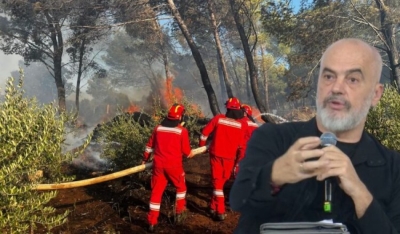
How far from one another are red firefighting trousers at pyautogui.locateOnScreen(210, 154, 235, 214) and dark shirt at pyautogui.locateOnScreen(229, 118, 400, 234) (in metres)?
5.91

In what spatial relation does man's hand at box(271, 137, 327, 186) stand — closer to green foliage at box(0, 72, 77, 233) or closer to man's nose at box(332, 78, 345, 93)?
man's nose at box(332, 78, 345, 93)

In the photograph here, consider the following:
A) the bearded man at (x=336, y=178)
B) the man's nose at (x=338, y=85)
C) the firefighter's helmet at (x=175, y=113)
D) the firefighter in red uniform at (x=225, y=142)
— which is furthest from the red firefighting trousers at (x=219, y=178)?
the man's nose at (x=338, y=85)

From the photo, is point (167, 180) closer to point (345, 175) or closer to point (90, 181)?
point (90, 181)

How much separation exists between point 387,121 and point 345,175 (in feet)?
19.4

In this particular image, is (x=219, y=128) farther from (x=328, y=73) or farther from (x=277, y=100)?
(x=277, y=100)

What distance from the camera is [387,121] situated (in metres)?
6.63

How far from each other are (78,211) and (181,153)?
8.06ft

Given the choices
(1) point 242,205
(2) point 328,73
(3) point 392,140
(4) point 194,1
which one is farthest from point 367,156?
(4) point 194,1

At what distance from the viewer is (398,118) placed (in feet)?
21.9

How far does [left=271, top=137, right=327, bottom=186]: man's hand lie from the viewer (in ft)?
3.95

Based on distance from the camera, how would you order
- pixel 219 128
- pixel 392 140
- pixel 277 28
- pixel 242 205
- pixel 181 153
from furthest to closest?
pixel 277 28 < pixel 219 128 < pixel 181 153 < pixel 392 140 < pixel 242 205

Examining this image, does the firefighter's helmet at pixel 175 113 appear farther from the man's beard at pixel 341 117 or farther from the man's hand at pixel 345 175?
the man's hand at pixel 345 175

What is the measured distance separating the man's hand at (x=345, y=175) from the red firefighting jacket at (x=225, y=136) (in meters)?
6.35

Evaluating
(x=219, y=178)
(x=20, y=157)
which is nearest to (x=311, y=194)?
(x=20, y=157)
